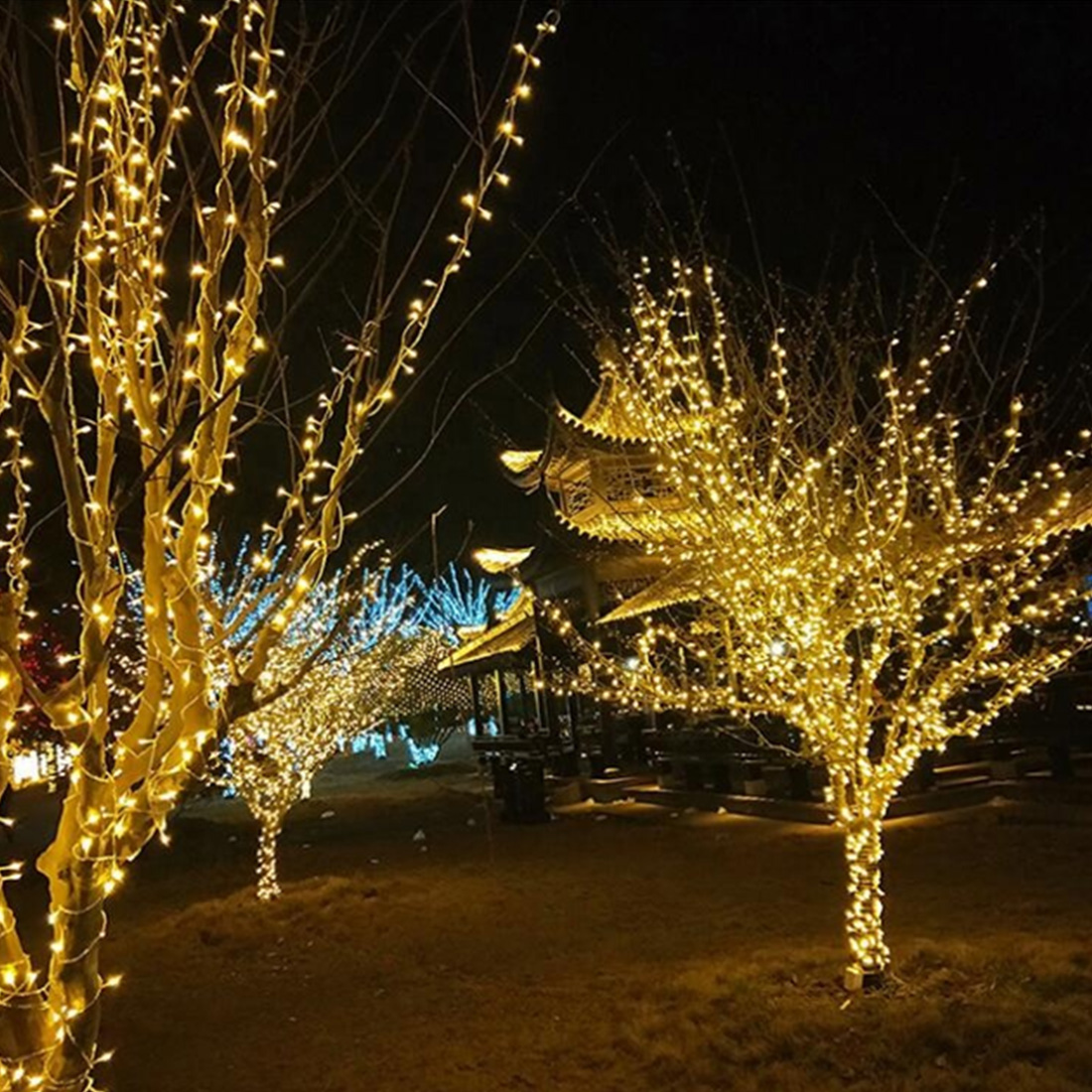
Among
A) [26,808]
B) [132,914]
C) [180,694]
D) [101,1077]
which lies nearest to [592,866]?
[132,914]

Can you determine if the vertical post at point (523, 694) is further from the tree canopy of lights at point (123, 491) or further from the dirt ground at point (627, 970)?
the tree canopy of lights at point (123, 491)

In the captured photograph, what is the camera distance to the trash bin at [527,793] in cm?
1838

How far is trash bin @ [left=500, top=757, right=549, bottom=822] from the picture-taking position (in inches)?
723

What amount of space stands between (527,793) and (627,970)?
1047cm

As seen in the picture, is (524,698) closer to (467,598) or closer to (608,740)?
(608,740)

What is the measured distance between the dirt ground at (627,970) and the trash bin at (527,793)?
3075mm

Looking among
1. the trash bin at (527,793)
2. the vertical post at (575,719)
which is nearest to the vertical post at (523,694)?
the vertical post at (575,719)

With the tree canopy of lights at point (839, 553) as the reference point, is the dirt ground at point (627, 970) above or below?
below

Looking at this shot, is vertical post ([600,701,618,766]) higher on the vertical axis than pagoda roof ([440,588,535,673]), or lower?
lower

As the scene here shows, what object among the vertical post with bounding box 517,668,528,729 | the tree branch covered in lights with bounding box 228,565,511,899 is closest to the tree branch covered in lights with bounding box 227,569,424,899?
the tree branch covered in lights with bounding box 228,565,511,899

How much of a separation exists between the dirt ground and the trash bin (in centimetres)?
308

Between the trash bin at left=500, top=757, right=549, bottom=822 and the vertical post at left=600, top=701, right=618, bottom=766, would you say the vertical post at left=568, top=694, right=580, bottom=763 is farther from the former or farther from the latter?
the trash bin at left=500, top=757, right=549, bottom=822

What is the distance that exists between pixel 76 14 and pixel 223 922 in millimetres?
9644

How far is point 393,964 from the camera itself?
898 centimetres
